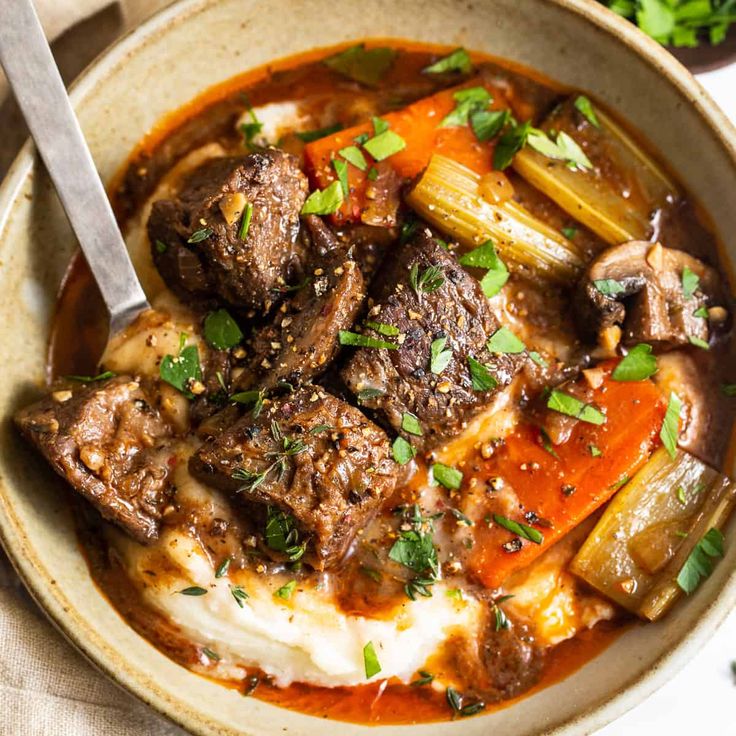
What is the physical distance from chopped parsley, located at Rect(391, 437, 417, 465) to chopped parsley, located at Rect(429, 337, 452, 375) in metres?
0.36

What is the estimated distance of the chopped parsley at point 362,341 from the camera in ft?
12.5

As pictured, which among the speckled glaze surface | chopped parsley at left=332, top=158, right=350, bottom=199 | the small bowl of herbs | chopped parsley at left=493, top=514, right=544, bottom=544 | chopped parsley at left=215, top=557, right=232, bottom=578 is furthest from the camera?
A: the small bowl of herbs

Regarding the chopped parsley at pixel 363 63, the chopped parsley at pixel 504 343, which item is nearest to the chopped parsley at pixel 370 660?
the chopped parsley at pixel 504 343

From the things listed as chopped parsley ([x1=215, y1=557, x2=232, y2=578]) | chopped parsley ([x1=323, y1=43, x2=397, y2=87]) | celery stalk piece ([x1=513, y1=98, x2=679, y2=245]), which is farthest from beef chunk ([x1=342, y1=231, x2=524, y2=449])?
chopped parsley ([x1=323, y1=43, x2=397, y2=87])

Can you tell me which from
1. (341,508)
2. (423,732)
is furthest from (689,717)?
(341,508)

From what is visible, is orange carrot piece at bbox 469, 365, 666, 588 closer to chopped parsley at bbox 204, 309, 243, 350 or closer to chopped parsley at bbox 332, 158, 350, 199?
chopped parsley at bbox 204, 309, 243, 350

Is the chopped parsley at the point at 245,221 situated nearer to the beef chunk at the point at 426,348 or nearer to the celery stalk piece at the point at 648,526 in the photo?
the beef chunk at the point at 426,348

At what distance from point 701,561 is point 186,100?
3409 mm

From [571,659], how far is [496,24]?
319 centimetres

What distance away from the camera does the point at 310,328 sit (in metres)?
3.86

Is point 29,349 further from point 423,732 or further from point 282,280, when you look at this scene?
point 423,732

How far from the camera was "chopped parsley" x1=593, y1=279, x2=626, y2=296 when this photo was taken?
411 cm

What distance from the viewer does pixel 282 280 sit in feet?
13.4

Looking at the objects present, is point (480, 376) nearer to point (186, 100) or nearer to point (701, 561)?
point (701, 561)
